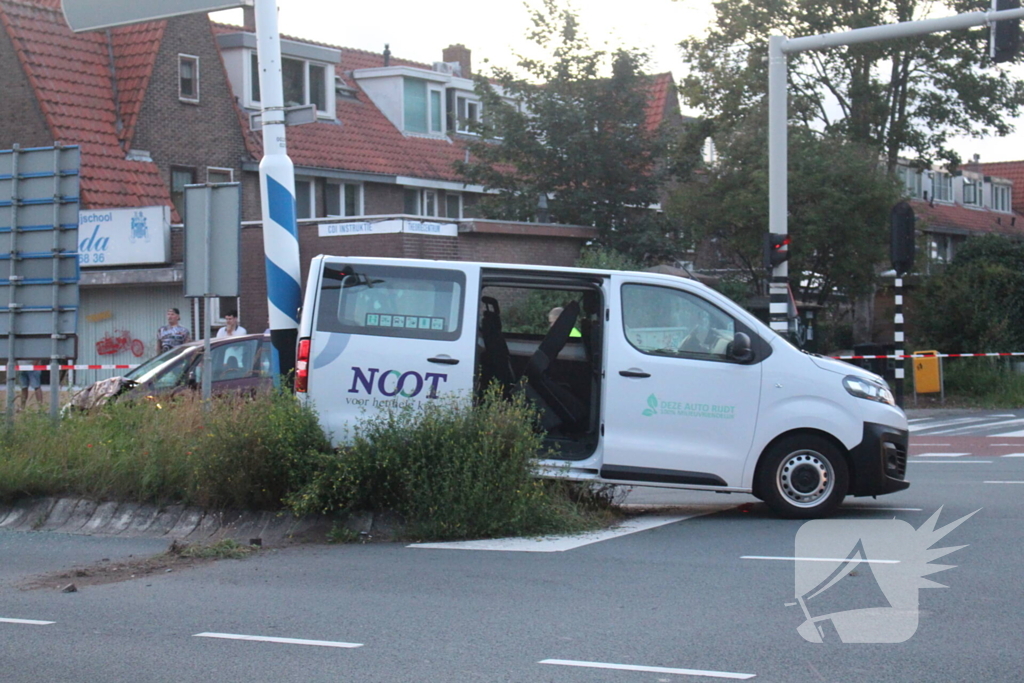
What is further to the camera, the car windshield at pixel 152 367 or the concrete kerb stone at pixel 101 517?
→ the car windshield at pixel 152 367

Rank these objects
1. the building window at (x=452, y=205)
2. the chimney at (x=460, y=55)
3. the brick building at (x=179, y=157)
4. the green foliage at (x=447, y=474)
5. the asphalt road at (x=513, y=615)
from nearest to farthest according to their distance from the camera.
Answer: the asphalt road at (x=513, y=615)
the green foliage at (x=447, y=474)
the brick building at (x=179, y=157)
the building window at (x=452, y=205)
the chimney at (x=460, y=55)

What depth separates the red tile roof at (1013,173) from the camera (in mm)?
69875

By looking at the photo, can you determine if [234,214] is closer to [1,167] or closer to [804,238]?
[1,167]

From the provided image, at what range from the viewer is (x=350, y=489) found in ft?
29.6

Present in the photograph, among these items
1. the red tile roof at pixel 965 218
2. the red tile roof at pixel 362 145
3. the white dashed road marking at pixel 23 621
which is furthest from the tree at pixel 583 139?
the red tile roof at pixel 965 218

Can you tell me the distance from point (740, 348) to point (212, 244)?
487 cm

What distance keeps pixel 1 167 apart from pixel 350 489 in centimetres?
569

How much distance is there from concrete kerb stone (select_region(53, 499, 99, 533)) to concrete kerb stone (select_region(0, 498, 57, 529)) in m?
0.26

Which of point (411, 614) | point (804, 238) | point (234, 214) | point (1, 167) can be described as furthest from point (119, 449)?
point (804, 238)

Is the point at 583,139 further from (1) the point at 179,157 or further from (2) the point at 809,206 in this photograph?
(1) the point at 179,157

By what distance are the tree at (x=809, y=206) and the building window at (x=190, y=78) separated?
478 inches

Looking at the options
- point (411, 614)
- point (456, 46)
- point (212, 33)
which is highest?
point (456, 46)

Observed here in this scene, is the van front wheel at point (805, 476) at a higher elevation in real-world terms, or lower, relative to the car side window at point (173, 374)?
lower

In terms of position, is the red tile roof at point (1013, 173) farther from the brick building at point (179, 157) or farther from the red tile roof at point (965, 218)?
the brick building at point (179, 157)
